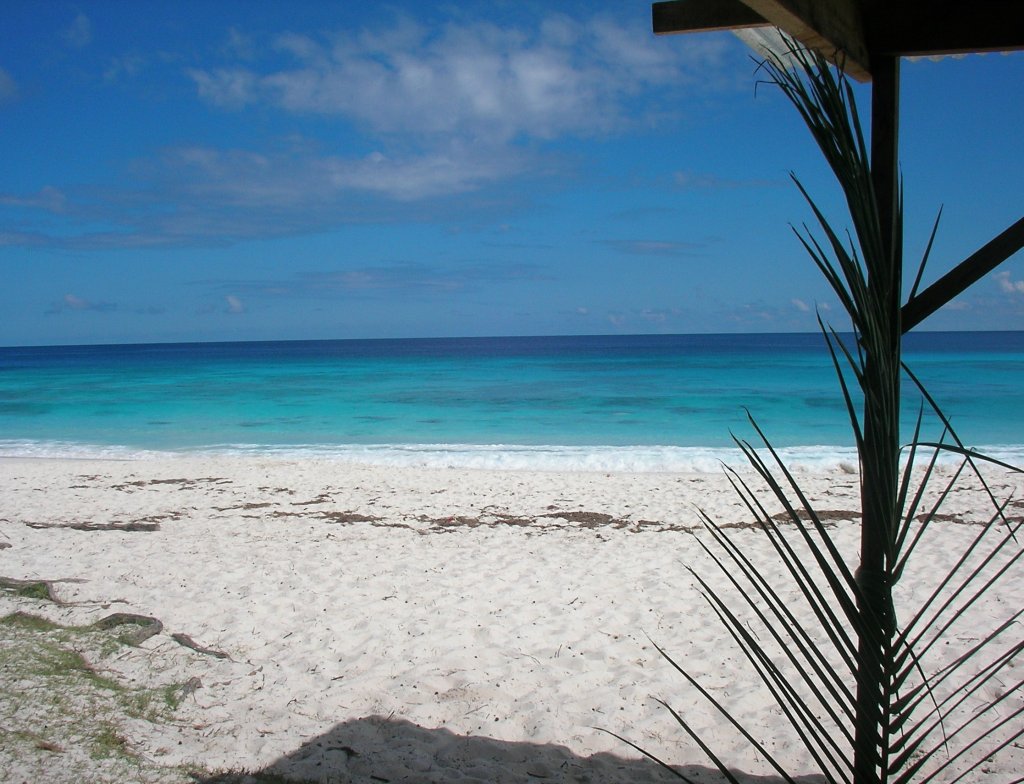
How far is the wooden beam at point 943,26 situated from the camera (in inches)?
82.4

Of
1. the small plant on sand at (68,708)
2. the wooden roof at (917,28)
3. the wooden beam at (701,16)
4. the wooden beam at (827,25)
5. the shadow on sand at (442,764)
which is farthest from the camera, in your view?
the shadow on sand at (442,764)

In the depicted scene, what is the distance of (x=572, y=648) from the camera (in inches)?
178

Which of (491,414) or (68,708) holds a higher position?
(491,414)

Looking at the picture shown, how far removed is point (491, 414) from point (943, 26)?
20039 millimetres

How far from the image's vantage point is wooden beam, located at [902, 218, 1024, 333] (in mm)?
1797

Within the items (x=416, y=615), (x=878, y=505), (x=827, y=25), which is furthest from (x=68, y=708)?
(x=827, y=25)

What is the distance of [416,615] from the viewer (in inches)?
200

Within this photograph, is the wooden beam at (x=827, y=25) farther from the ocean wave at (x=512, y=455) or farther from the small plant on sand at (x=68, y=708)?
the ocean wave at (x=512, y=455)

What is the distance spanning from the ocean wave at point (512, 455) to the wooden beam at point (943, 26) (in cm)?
890

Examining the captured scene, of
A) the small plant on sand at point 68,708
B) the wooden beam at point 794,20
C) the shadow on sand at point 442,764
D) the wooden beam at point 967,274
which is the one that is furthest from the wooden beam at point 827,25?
the small plant on sand at point 68,708

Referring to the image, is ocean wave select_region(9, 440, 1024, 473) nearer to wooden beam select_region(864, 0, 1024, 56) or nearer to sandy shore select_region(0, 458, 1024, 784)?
sandy shore select_region(0, 458, 1024, 784)

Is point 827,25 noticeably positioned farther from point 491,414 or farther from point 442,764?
point 491,414

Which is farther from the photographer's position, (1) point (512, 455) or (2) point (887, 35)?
(1) point (512, 455)

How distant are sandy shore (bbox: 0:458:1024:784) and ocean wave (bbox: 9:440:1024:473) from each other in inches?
99.7
